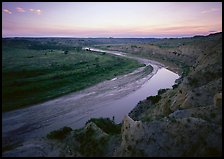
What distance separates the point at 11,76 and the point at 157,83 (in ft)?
88.6

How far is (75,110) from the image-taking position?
30859 millimetres

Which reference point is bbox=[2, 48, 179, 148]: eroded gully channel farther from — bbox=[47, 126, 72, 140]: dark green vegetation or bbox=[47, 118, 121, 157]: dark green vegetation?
bbox=[47, 118, 121, 157]: dark green vegetation

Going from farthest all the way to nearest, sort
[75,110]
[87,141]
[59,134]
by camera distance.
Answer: [75,110], [59,134], [87,141]

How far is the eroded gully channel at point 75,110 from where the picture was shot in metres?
24.6

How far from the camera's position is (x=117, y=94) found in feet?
127

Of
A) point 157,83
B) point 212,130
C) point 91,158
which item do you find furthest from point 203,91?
point 157,83

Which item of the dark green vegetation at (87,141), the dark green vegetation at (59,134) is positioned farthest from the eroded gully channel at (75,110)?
the dark green vegetation at (87,141)

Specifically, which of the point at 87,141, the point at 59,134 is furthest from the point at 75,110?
the point at 87,141

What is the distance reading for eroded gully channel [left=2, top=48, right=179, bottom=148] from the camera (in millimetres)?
24641

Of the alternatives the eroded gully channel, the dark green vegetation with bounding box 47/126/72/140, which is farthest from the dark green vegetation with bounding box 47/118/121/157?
the eroded gully channel

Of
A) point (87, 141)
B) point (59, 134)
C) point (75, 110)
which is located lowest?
point (75, 110)

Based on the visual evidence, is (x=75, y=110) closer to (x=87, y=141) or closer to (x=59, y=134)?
(x=59, y=134)

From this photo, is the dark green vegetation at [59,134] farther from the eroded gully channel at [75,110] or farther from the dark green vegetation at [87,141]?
the eroded gully channel at [75,110]

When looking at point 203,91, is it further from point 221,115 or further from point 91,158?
point 91,158
